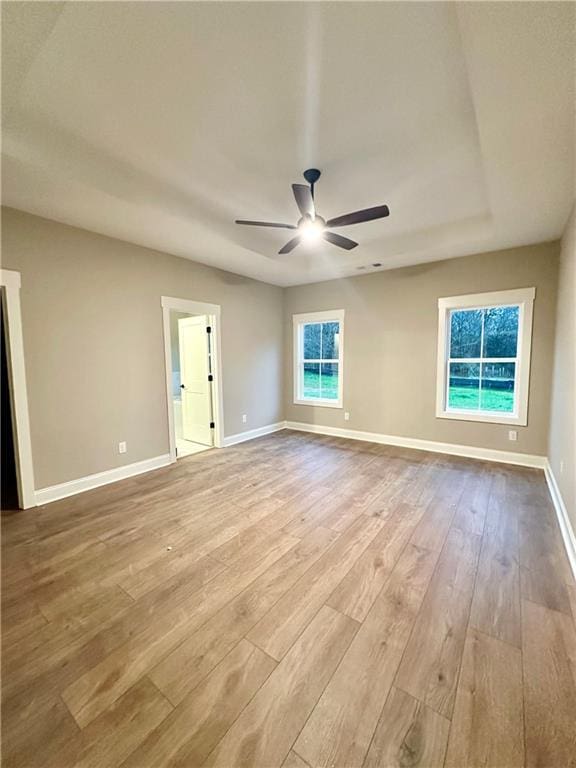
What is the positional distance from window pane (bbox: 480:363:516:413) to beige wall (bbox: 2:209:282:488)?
3980 millimetres

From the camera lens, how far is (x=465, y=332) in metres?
4.37

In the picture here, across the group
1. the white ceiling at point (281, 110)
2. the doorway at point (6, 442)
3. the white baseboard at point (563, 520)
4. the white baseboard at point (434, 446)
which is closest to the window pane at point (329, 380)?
the white baseboard at point (434, 446)

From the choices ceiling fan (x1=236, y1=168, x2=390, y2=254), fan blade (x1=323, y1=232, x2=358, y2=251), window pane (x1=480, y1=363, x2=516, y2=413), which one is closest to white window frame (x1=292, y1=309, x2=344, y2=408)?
window pane (x1=480, y1=363, x2=516, y2=413)

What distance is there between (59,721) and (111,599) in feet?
2.08

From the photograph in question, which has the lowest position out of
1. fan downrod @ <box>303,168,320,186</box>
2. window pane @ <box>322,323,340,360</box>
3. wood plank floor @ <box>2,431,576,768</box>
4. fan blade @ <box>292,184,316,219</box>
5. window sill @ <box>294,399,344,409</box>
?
wood plank floor @ <box>2,431,576,768</box>

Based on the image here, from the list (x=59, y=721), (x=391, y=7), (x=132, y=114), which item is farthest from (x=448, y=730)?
(x=132, y=114)

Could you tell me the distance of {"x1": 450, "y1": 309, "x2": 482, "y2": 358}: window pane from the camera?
4.28 meters

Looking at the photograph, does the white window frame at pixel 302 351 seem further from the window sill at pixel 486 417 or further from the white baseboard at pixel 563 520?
the white baseboard at pixel 563 520

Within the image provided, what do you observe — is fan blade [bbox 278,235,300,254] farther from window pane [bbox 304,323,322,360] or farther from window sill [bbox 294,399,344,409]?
window sill [bbox 294,399,344,409]

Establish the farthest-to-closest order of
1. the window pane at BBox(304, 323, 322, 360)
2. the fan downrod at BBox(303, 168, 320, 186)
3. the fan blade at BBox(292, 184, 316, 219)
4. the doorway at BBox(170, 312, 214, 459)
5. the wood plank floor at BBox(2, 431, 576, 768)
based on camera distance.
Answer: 1. the window pane at BBox(304, 323, 322, 360)
2. the doorway at BBox(170, 312, 214, 459)
3. the fan downrod at BBox(303, 168, 320, 186)
4. the fan blade at BBox(292, 184, 316, 219)
5. the wood plank floor at BBox(2, 431, 576, 768)

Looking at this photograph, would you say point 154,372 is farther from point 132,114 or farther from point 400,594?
point 400,594

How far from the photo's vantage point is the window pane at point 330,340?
5.52 meters

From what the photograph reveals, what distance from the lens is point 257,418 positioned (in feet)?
18.2

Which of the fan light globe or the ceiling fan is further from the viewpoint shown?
the fan light globe
